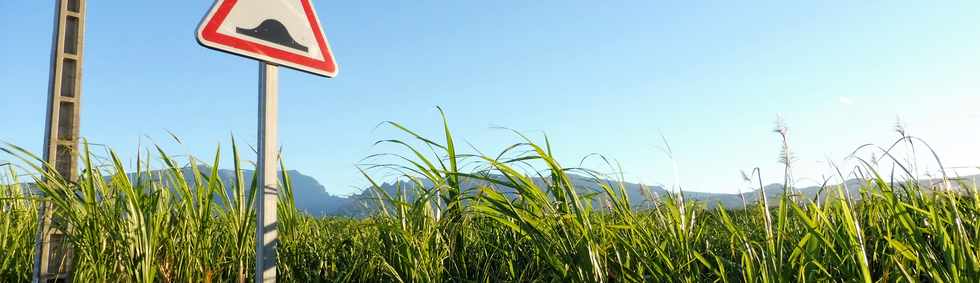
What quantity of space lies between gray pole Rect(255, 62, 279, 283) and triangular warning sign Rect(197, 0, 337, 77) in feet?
0.27

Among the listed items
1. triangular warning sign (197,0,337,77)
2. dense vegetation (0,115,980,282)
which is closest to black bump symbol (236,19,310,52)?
triangular warning sign (197,0,337,77)

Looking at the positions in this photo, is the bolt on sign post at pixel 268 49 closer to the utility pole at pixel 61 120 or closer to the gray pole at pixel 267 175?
the gray pole at pixel 267 175

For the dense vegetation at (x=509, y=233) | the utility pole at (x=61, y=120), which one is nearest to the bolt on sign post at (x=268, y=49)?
the dense vegetation at (x=509, y=233)

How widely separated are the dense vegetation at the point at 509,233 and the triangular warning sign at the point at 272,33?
1.41 feet

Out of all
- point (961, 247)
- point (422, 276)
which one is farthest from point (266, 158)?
point (961, 247)

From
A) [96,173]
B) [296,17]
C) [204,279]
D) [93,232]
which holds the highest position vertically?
[296,17]

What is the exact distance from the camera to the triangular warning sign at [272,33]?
2287mm

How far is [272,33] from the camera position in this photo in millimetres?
2422

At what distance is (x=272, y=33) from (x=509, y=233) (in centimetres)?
126

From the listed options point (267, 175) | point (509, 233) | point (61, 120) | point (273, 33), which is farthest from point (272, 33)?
point (61, 120)

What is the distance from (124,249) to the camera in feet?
8.85

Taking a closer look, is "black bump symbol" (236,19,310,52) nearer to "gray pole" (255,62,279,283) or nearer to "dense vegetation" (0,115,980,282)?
"gray pole" (255,62,279,283)

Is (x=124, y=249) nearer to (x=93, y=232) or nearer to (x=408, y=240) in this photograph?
(x=93, y=232)

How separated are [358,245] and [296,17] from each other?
4.58 feet
